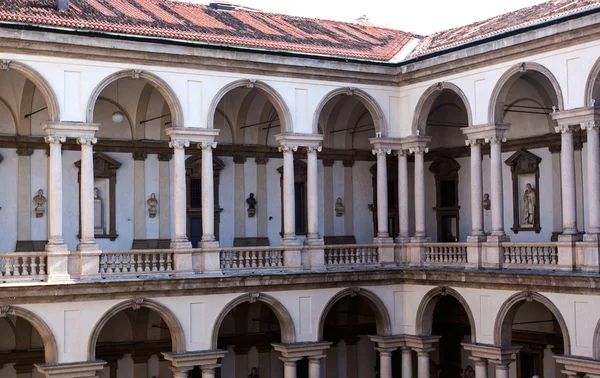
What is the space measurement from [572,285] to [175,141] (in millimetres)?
11052

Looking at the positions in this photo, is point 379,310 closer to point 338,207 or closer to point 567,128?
point 338,207

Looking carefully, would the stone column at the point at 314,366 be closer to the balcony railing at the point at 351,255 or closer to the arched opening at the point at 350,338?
the balcony railing at the point at 351,255

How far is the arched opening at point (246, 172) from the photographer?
111 feet

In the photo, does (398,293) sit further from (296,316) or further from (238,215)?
(238,215)

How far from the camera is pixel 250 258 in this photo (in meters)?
29.7

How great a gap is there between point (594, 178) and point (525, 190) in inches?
249

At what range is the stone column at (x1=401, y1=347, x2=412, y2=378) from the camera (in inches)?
1226

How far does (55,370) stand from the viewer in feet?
84.5

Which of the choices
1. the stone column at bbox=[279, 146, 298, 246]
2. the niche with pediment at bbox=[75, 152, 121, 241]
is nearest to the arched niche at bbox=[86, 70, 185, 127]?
the stone column at bbox=[279, 146, 298, 246]

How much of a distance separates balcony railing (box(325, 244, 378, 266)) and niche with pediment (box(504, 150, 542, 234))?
4651 mm

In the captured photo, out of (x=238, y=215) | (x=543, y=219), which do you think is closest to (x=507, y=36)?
(x=543, y=219)

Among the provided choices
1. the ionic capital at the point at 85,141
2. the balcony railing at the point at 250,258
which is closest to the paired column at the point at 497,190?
the balcony railing at the point at 250,258

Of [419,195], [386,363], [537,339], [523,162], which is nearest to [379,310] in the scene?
[386,363]

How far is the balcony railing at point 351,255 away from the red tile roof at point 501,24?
615cm
